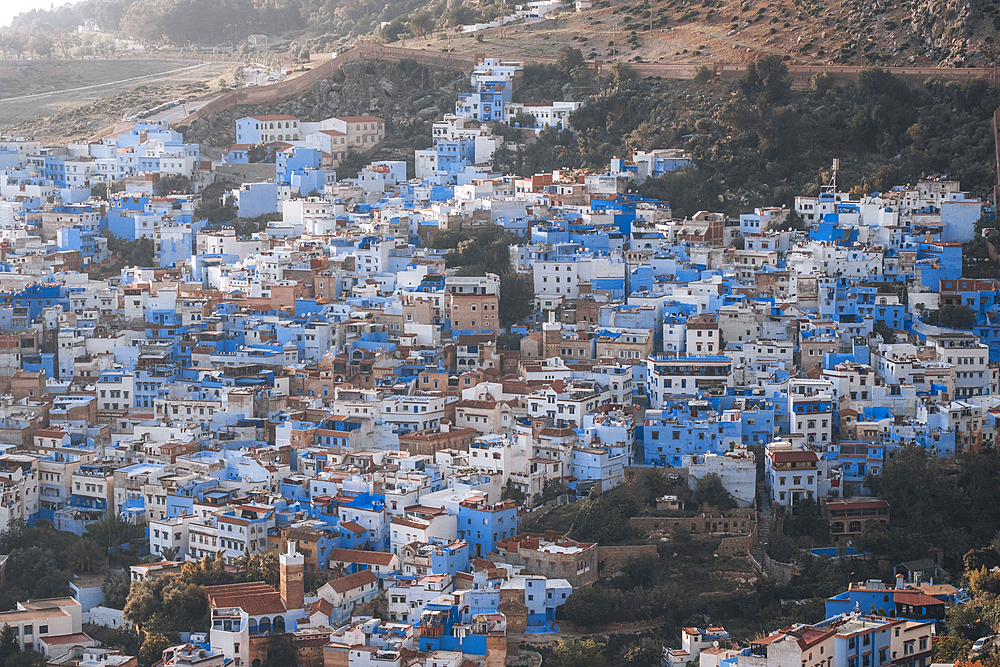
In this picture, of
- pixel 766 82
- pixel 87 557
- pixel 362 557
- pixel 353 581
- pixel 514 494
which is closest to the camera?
pixel 353 581

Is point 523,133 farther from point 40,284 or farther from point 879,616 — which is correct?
point 879,616

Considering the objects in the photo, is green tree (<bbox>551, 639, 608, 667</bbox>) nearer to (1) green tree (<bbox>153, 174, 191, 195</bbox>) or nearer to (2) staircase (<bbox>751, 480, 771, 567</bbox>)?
(2) staircase (<bbox>751, 480, 771, 567</bbox>)

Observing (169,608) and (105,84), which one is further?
(105,84)

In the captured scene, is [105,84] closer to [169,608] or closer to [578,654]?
[169,608]

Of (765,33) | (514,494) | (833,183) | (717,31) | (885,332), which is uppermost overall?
(717,31)

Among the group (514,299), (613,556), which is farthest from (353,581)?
(514,299)

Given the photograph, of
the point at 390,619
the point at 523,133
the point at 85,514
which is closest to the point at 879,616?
the point at 390,619
